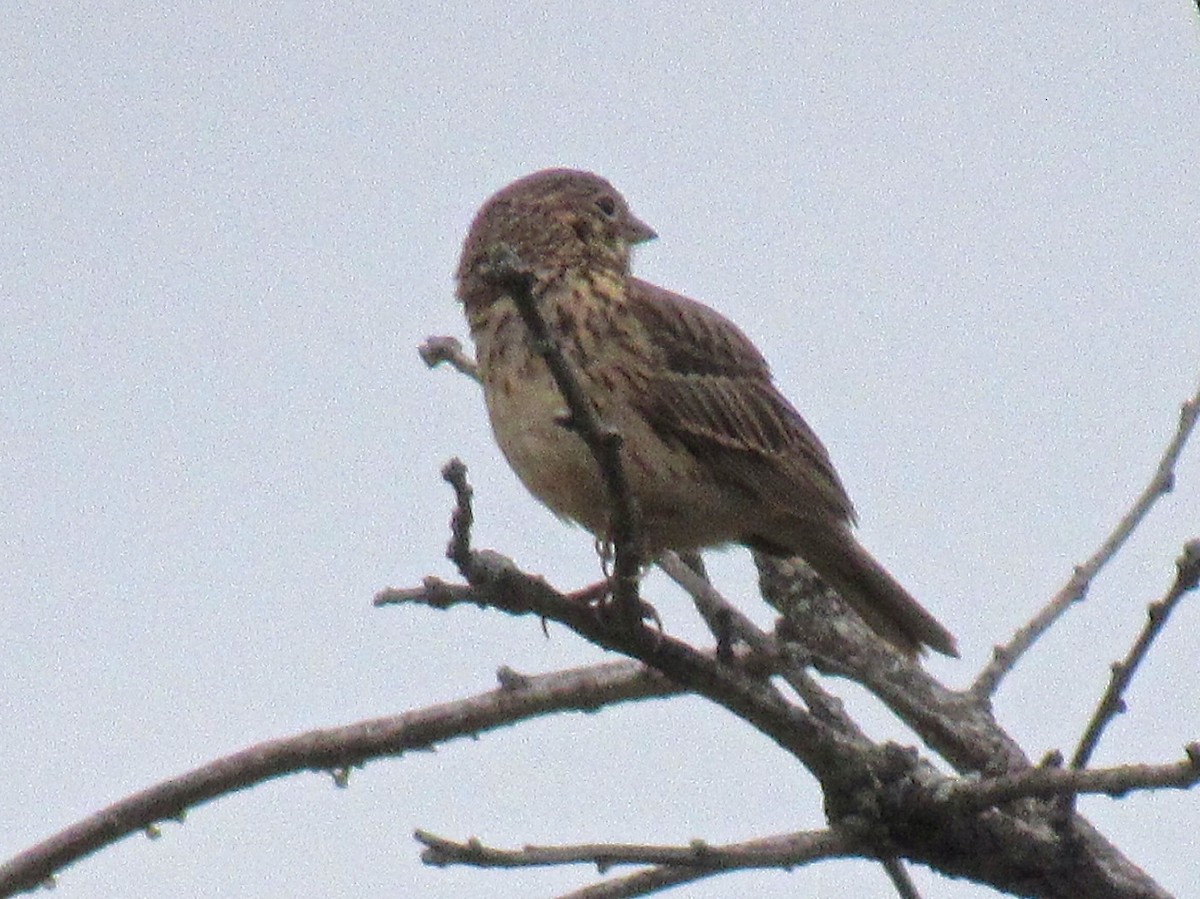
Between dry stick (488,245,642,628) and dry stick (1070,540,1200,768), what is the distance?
857 millimetres

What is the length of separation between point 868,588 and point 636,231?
161 centimetres

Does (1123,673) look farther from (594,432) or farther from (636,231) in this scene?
(636,231)

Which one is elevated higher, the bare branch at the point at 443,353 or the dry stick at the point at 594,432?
the bare branch at the point at 443,353

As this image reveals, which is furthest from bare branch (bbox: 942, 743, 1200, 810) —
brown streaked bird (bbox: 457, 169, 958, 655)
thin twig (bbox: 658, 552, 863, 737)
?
brown streaked bird (bbox: 457, 169, 958, 655)

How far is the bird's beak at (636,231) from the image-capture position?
727 centimetres

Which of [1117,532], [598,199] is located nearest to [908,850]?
[1117,532]

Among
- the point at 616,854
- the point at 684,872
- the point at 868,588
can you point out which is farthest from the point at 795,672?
the point at 868,588

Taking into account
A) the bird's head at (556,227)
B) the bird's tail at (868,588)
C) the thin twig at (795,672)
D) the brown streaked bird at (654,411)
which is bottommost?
the thin twig at (795,672)

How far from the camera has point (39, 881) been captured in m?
4.31

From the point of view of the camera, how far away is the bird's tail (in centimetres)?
638

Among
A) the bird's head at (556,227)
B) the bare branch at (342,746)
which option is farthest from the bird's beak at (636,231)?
the bare branch at (342,746)

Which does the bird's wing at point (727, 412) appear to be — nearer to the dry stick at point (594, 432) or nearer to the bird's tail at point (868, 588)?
the bird's tail at point (868, 588)

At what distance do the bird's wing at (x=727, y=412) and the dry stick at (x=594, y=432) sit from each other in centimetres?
236

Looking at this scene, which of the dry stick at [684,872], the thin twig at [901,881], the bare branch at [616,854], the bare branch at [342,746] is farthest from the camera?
the bare branch at [342,746]
